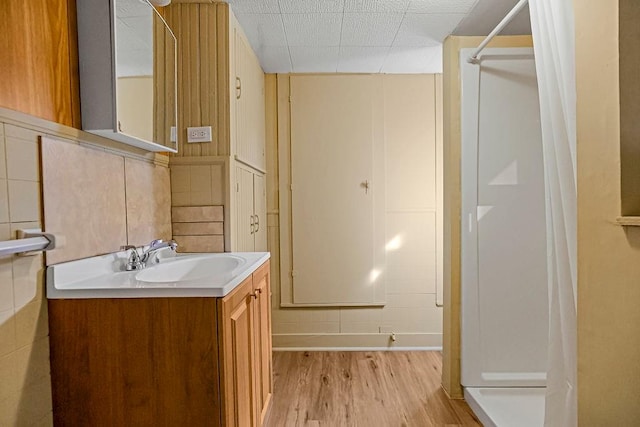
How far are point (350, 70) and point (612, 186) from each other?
2.39 m

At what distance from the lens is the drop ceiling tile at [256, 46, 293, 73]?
8.89 ft

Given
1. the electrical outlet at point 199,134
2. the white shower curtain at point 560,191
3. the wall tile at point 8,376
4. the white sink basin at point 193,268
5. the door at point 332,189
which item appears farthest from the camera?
the door at point 332,189

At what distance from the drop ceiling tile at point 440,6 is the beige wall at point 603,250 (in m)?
1.04

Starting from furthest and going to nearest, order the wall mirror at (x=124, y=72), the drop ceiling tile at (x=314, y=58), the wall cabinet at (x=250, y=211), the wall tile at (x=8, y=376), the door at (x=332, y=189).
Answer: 1. the door at (x=332, y=189)
2. the drop ceiling tile at (x=314, y=58)
3. the wall cabinet at (x=250, y=211)
4. the wall mirror at (x=124, y=72)
5. the wall tile at (x=8, y=376)

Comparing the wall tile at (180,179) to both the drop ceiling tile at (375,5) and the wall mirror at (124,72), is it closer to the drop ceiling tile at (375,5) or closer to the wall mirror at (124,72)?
the wall mirror at (124,72)

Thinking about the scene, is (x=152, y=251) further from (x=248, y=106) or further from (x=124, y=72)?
(x=248, y=106)

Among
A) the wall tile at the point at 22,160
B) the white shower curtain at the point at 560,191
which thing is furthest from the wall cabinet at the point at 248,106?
the white shower curtain at the point at 560,191

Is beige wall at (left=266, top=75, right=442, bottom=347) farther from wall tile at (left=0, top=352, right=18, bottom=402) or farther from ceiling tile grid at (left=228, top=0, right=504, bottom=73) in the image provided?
wall tile at (left=0, top=352, right=18, bottom=402)

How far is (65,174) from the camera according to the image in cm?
134

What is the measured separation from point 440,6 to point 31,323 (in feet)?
7.68

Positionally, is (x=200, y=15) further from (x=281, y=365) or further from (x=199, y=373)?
(x=281, y=365)

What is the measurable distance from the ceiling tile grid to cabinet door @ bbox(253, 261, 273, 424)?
1.43 metres

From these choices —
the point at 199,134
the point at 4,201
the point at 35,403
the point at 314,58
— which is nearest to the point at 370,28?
the point at 314,58

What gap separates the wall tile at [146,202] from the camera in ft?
5.76
